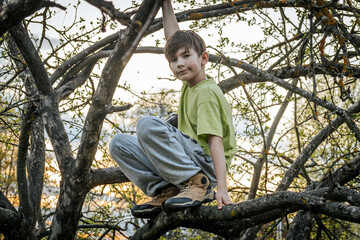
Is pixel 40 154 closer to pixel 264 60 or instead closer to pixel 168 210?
pixel 168 210

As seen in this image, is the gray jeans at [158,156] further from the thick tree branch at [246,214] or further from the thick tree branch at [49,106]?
the thick tree branch at [49,106]

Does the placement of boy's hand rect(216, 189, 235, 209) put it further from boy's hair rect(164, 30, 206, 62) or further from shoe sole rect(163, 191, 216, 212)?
boy's hair rect(164, 30, 206, 62)

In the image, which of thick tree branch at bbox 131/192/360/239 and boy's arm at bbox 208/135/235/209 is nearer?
thick tree branch at bbox 131/192/360/239

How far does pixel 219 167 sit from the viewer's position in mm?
2154

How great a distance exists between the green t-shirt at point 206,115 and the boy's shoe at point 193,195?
0.74 feet

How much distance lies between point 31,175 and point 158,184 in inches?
77.0

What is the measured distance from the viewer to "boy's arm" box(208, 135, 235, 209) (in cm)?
206

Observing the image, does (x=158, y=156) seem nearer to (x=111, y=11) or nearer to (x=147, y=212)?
(x=147, y=212)

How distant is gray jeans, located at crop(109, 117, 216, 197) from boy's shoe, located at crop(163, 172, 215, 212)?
45 mm

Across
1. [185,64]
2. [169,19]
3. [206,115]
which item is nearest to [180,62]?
[185,64]

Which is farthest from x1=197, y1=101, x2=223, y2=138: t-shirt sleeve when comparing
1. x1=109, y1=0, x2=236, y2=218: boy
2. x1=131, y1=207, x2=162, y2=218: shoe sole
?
x1=131, y1=207, x2=162, y2=218: shoe sole

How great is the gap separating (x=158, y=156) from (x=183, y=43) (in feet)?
2.38

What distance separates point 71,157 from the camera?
2871mm

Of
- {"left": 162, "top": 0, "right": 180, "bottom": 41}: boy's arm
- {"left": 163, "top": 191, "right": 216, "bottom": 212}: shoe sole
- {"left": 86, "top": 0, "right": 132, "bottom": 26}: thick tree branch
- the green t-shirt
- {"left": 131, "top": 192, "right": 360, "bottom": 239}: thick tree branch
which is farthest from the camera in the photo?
{"left": 162, "top": 0, "right": 180, "bottom": 41}: boy's arm
